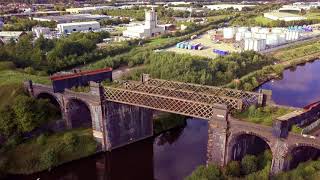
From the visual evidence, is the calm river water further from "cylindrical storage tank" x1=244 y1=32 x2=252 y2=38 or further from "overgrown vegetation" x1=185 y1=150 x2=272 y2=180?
"cylindrical storage tank" x1=244 y1=32 x2=252 y2=38

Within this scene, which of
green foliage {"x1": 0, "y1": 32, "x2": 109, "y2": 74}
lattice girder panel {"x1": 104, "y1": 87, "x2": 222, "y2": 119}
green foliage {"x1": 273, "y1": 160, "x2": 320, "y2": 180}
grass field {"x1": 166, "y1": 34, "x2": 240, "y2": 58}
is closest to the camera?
green foliage {"x1": 273, "y1": 160, "x2": 320, "y2": 180}

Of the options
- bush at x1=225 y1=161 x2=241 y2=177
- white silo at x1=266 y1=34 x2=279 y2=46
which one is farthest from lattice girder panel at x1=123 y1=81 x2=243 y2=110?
white silo at x1=266 y1=34 x2=279 y2=46

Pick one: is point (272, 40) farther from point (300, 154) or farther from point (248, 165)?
point (248, 165)

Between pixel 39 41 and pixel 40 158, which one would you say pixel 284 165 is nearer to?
pixel 40 158

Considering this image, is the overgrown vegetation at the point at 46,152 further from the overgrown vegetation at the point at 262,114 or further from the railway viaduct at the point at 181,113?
the overgrown vegetation at the point at 262,114

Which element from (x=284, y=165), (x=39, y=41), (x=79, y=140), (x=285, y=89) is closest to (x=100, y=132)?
(x=79, y=140)
